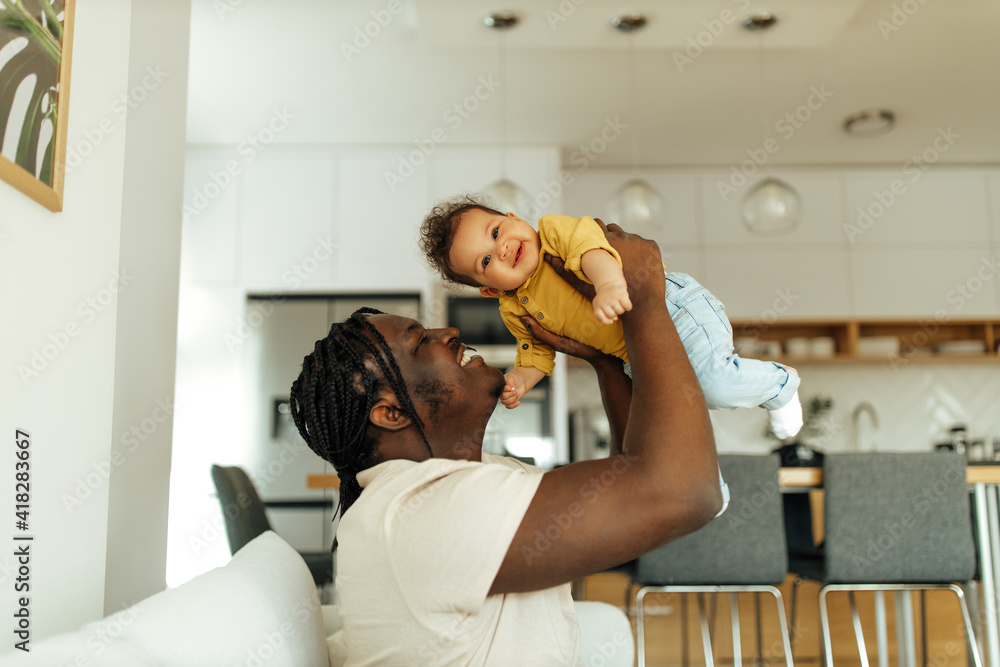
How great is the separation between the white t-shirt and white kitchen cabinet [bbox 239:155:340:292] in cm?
378

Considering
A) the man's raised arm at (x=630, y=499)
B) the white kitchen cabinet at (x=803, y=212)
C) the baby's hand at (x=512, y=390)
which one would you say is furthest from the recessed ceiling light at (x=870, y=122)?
the man's raised arm at (x=630, y=499)

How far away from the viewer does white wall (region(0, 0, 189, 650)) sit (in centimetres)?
108

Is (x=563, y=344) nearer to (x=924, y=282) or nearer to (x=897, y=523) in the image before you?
(x=897, y=523)

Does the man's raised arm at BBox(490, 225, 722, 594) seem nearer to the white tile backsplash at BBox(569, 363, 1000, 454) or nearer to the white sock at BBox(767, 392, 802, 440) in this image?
the white sock at BBox(767, 392, 802, 440)

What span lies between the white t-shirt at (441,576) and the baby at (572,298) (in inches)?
11.6

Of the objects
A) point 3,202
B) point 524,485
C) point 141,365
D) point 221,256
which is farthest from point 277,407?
point 524,485

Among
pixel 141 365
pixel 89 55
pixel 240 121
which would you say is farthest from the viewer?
pixel 240 121

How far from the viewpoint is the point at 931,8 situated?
3152 millimetres

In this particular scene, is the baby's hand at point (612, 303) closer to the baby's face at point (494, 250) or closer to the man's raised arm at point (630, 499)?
the man's raised arm at point (630, 499)

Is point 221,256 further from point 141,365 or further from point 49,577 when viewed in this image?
point 49,577

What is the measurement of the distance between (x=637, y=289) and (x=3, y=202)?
0.85m

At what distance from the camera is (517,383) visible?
1.33m

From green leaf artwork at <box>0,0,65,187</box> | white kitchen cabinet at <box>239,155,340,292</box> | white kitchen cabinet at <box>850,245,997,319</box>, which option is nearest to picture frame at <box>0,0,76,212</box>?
green leaf artwork at <box>0,0,65,187</box>

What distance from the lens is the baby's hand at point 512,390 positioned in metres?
1.22
